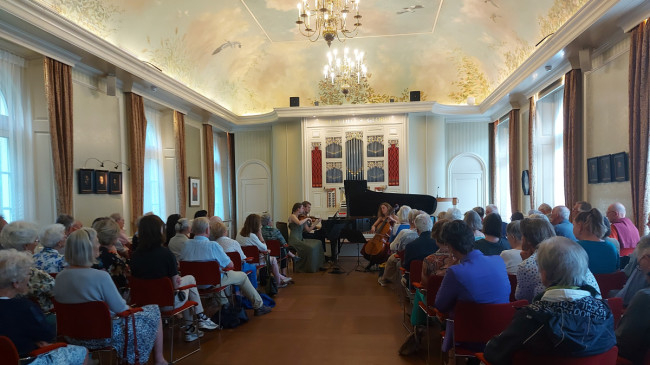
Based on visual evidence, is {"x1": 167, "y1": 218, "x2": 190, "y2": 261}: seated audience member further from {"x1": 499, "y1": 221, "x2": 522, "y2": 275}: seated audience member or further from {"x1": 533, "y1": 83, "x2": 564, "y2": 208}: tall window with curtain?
Result: {"x1": 533, "y1": 83, "x2": 564, "y2": 208}: tall window with curtain

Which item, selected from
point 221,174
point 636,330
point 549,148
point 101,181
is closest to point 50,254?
point 101,181

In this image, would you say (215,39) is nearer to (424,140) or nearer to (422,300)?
(424,140)

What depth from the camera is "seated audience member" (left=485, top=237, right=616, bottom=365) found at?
1908 mm

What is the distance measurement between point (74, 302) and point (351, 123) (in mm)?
10421

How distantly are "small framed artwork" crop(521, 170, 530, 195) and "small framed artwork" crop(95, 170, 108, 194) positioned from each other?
366 inches

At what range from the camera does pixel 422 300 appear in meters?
4.00

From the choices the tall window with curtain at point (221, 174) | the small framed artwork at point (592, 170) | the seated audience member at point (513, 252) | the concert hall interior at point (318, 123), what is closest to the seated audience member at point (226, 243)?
the concert hall interior at point (318, 123)

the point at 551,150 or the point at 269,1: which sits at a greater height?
the point at 269,1

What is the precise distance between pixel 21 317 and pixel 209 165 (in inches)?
397

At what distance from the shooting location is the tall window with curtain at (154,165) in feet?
32.5

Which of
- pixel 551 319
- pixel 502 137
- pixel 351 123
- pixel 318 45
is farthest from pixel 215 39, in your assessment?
pixel 551 319

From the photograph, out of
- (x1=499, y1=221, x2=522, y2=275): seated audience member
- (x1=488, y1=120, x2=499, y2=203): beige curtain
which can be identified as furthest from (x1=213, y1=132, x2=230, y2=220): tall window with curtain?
(x1=499, y1=221, x2=522, y2=275): seated audience member

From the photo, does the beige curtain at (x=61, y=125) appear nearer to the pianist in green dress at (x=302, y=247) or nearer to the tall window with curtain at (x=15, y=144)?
the tall window with curtain at (x=15, y=144)

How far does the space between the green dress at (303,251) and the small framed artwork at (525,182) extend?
5454 millimetres
